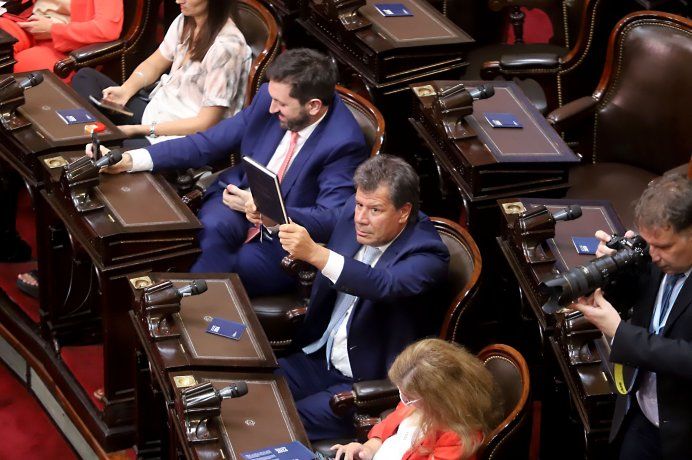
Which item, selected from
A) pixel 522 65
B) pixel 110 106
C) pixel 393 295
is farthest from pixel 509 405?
pixel 110 106

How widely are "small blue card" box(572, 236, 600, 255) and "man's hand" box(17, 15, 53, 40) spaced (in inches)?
107

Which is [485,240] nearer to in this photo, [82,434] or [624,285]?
[624,285]

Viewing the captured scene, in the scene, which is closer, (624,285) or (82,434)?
(624,285)

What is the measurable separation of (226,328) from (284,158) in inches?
35.8

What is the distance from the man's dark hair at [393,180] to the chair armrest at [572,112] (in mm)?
1042

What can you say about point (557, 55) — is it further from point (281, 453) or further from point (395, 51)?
point (281, 453)

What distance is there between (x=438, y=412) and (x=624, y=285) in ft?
1.83

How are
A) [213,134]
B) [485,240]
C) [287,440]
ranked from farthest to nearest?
[213,134] → [485,240] → [287,440]

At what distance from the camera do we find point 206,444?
11.1ft

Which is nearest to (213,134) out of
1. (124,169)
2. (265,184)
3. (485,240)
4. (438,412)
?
(124,169)

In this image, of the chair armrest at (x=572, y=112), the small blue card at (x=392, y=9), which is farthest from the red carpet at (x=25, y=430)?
the chair armrest at (x=572, y=112)

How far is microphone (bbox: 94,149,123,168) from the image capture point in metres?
4.27

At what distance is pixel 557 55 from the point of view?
515 cm

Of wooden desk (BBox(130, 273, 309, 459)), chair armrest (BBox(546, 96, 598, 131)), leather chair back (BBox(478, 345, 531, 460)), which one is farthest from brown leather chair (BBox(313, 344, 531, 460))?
chair armrest (BBox(546, 96, 598, 131))
